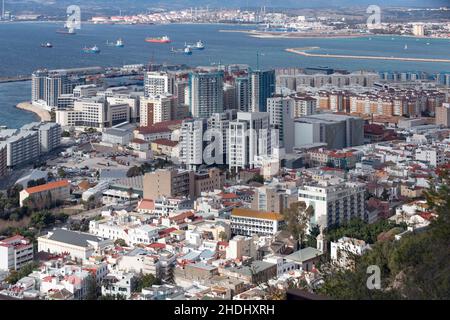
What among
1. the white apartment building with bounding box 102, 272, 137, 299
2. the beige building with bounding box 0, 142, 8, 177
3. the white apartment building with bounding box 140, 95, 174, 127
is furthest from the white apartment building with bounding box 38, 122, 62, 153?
the white apartment building with bounding box 102, 272, 137, 299

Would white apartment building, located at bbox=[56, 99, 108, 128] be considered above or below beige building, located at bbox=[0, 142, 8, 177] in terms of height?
above

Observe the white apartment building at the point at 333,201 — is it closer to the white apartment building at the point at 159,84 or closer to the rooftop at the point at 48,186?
the rooftop at the point at 48,186

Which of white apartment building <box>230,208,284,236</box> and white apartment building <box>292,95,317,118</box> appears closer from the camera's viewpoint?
white apartment building <box>230,208,284,236</box>

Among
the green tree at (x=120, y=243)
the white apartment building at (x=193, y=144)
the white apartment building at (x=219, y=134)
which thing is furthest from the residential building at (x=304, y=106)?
the green tree at (x=120, y=243)

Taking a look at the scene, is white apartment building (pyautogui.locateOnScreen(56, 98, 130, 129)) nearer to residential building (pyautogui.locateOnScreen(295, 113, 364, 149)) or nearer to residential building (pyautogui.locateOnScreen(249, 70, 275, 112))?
residential building (pyautogui.locateOnScreen(249, 70, 275, 112))

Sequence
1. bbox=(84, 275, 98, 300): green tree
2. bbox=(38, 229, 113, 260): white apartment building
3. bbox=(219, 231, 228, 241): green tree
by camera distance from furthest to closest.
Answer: bbox=(219, 231, 228, 241): green tree
bbox=(38, 229, 113, 260): white apartment building
bbox=(84, 275, 98, 300): green tree

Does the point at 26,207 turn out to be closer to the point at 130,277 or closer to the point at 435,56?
the point at 130,277

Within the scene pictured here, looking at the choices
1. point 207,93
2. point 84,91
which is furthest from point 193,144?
point 84,91

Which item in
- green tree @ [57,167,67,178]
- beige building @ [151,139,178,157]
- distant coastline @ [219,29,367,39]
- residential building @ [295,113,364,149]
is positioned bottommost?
green tree @ [57,167,67,178]
